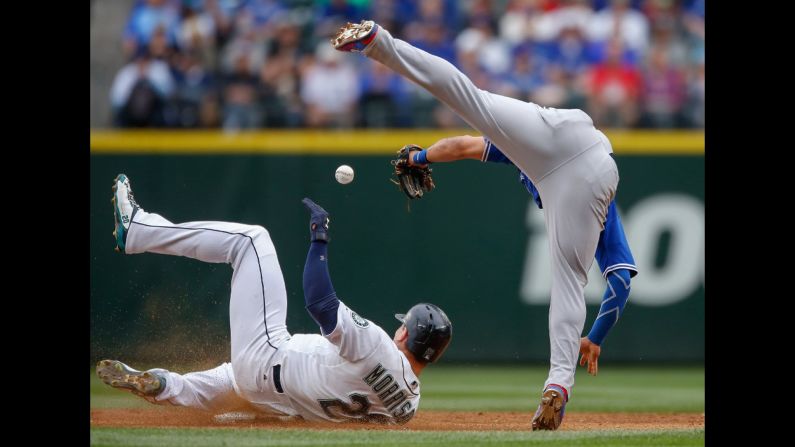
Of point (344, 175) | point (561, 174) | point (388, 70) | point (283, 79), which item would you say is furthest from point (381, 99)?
point (561, 174)

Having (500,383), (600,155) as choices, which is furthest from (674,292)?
(600,155)

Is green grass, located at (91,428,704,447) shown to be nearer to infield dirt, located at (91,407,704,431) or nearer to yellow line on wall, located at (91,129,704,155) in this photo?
infield dirt, located at (91,407,704,431)

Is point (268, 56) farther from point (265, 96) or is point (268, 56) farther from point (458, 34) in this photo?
point (458, 34)

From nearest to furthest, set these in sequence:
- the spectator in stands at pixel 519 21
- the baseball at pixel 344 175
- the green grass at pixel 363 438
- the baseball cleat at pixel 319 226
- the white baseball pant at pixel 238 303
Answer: the green grass at pixel 363 438
the baseball cleat at pixel 319 226
the white baseball pant at pixel 238 303
the baseball at pixel 344 175
the spectator in stands at pixel 519 21

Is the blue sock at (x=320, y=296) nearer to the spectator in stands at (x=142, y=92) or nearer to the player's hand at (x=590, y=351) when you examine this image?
the player's hand at (x=590, y=351)

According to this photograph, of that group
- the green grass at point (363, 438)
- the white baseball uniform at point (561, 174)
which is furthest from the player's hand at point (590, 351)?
the green grass at point (363, 438)

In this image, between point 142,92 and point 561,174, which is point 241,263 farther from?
point 142,92

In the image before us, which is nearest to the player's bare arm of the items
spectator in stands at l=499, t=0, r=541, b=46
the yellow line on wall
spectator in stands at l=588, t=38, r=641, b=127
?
the yellow line on wall
